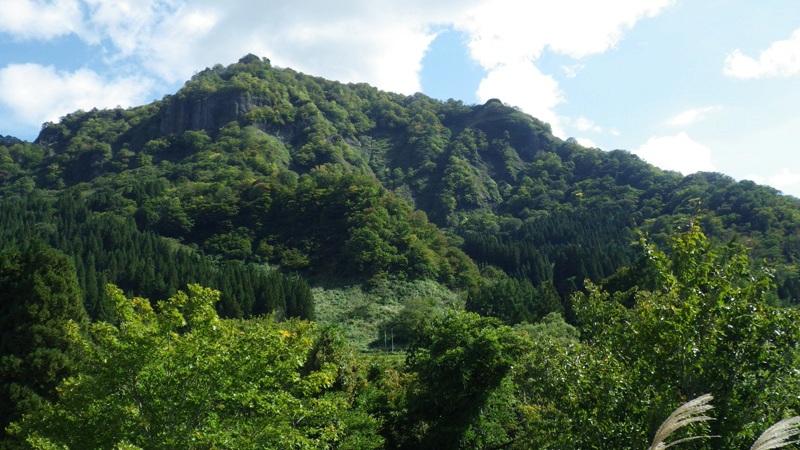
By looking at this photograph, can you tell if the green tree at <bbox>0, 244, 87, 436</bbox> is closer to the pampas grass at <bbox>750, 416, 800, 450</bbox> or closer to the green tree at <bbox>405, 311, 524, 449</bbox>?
the green tree at <bbox>405, 311, 524, 449</bbox>

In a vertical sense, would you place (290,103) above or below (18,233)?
above

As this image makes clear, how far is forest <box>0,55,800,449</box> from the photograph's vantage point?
8.27m

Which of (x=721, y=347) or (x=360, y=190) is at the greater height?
(x=360, y=190)

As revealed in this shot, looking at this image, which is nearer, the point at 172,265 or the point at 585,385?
the point at 585,385

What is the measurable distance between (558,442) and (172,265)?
72381 millimetres

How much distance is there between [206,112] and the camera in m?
157

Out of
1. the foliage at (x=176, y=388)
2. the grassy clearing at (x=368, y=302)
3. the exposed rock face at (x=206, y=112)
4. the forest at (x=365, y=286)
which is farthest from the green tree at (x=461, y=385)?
the exposed rock face at (x=206, y=112)

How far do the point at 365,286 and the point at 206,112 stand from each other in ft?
341

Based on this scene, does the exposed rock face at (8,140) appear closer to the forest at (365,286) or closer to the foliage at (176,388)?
the forest at (365,286)

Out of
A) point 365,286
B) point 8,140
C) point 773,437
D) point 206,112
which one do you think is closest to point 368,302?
point 365,286

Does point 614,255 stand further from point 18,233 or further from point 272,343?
point 18,233

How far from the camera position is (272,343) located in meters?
12.3

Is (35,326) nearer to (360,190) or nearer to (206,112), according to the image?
(360,190)

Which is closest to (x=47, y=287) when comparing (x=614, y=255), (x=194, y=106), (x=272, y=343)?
(x=272, y=343)
